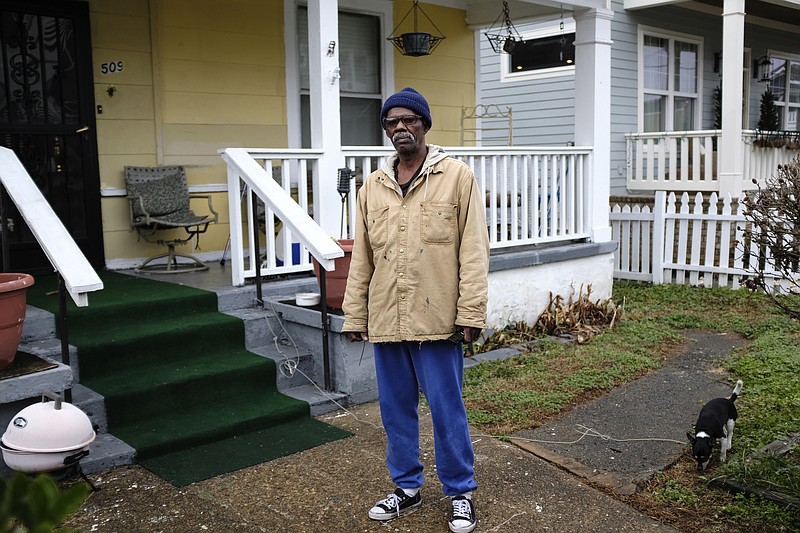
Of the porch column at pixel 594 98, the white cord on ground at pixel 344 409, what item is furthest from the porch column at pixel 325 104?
the porch column at pixel 594 98

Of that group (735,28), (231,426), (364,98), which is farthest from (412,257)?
(735,28)

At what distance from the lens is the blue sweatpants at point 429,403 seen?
10.6 feet

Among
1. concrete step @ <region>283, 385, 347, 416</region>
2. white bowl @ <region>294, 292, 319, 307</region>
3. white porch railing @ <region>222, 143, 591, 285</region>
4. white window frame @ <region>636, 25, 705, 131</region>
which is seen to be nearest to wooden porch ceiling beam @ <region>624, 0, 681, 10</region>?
white window frame @ <region>636, 25, 705, 131</region>

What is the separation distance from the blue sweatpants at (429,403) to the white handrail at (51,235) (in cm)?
162

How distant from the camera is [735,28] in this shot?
33.9 ft

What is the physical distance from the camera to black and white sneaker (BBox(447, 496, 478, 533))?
10.6 feet

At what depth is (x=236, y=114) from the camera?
24.7 ft

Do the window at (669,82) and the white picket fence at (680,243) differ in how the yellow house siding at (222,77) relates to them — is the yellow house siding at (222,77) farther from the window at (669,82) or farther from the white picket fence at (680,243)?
the window at (669,82)

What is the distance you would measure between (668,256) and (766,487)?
6164mm

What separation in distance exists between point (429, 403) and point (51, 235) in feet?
7.70

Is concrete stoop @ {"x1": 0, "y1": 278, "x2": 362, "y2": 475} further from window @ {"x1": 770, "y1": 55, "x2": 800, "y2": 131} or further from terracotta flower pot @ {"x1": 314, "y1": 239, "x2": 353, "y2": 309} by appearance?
window @ {"x1": 770, "y1": 55, "x2": 800, "y2": 131}

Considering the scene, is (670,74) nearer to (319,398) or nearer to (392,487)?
(319,398)

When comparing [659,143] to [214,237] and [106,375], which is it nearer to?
[214,237]

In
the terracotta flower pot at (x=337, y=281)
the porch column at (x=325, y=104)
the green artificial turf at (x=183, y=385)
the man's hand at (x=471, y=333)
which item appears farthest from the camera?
the porch column at (x=325, y=104)
